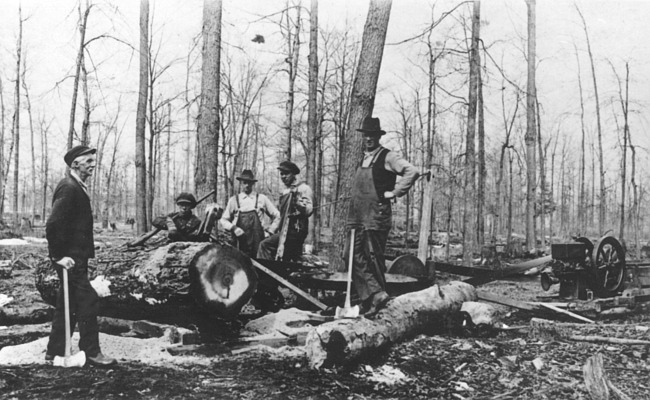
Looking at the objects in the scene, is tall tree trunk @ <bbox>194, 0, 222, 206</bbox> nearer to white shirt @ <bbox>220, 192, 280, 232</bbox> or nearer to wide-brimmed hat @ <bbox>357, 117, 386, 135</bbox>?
white shirt @ <bbox>220, 192, 280, 232</bbox>

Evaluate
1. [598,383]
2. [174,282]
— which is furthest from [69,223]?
[598,383]

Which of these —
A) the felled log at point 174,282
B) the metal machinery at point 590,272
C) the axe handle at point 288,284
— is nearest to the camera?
the felled log at point 174,282

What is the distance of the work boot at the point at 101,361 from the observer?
4.36 m

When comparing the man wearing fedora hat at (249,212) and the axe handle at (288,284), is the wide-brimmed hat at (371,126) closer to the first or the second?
the axe handle at (288,284)

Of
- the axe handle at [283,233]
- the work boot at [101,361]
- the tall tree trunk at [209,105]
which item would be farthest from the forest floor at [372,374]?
the tall tree trunk at [209,105]

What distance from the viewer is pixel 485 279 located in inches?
301

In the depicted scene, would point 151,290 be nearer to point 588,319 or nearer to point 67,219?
point 67,219

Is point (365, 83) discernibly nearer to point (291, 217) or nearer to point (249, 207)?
point (291, 217)

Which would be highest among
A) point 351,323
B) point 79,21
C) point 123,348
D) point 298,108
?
point 79,21

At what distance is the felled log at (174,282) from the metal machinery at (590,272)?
16.4ft

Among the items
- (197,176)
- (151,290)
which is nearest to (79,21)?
(197,176)

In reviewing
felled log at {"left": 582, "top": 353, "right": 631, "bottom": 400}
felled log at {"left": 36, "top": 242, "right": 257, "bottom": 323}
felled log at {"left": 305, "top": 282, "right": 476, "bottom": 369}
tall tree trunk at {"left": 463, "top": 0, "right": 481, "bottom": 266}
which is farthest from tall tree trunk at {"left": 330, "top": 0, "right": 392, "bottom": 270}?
tall tree trunk at {"left": 463, "top": 0, "right": 481, "bottom": 266}

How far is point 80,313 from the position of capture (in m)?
4.48

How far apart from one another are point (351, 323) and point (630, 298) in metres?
5.43
